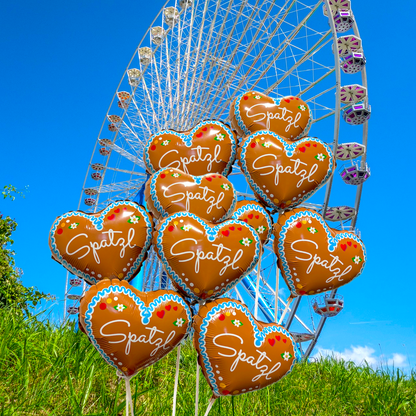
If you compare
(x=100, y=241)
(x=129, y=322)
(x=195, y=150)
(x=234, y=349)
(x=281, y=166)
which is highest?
(x=195, y=150)

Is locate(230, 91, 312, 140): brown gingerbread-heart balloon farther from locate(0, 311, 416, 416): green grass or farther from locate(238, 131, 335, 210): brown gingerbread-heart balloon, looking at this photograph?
locate(0, 311, 416, 416): green grass

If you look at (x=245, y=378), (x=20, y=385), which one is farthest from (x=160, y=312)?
(x=20, y=385)

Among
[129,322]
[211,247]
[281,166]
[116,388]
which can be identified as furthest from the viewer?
[116,388]

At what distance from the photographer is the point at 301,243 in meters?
3.44

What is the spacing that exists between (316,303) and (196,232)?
8.13m

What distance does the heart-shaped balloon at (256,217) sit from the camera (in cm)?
357

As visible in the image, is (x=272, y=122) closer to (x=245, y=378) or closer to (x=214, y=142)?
(x=214, y=142)

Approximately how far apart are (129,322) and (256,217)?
1.34 m

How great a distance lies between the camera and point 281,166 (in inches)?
140

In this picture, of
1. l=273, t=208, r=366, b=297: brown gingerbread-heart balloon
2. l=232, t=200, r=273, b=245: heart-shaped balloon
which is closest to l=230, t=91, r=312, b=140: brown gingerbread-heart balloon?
l=232, t=200, r=273, b=245: heart-shaped balloon

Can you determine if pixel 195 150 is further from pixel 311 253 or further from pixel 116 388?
pixel 116 388

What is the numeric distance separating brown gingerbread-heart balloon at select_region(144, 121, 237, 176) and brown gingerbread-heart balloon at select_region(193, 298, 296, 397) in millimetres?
1151

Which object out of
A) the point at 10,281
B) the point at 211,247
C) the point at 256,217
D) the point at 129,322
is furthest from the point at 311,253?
the point at 10,281

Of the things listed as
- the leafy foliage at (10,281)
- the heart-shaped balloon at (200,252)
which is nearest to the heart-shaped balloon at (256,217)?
the heart-shaped balloon at (200,252)
